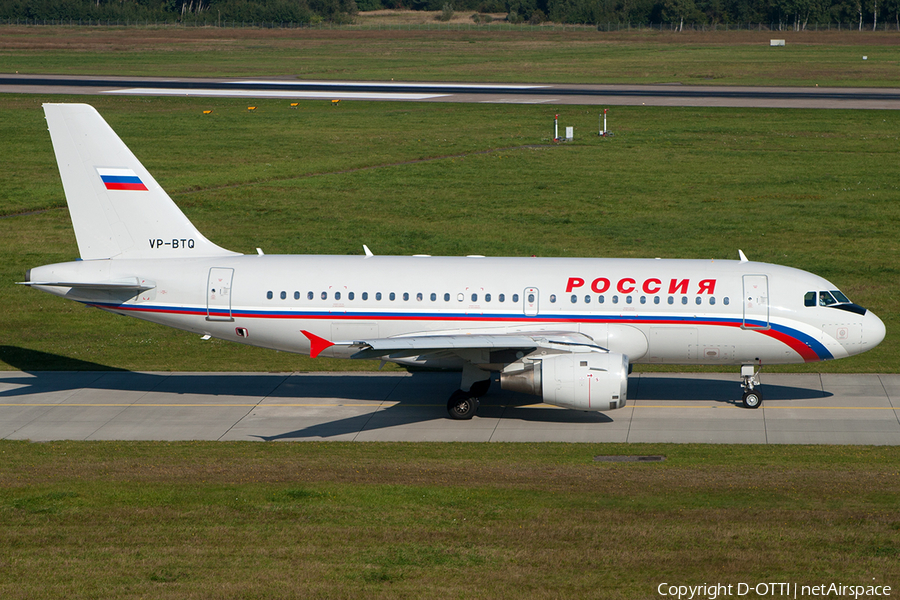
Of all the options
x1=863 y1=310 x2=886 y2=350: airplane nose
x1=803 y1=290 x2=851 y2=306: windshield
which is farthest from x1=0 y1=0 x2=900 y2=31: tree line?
x1=803 y1=290 x2=851 y2=306: windshield

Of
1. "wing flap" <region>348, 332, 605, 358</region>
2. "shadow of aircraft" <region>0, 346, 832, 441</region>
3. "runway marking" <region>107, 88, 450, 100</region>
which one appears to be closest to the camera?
"wing flap" <region>348, 332, 605, 358</region>

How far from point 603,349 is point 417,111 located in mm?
58381

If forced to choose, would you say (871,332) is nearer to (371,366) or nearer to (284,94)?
(371,366)

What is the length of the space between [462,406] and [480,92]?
7181 centimetres

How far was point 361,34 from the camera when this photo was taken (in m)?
174

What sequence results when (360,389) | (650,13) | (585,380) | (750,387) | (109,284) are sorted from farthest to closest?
(650,13), (360,389), (750,387), (109,284), (585,380)

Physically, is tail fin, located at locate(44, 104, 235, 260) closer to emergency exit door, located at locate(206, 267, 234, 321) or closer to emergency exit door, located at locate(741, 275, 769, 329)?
emergency exit door, located at locate(206, 267, 234, 321)

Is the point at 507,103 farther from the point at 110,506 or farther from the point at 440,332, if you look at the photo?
the point at 110,506

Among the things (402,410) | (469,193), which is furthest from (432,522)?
(469,193)

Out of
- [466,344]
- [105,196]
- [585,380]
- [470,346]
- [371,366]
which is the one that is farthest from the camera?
[371,366]

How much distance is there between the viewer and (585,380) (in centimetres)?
2558

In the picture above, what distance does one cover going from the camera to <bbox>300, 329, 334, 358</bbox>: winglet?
85.3 ft

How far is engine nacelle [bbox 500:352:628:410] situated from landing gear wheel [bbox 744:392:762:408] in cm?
495

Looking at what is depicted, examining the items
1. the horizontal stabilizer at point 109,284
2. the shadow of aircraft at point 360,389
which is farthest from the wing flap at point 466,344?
the horizontal stabilizer at point 109,284
